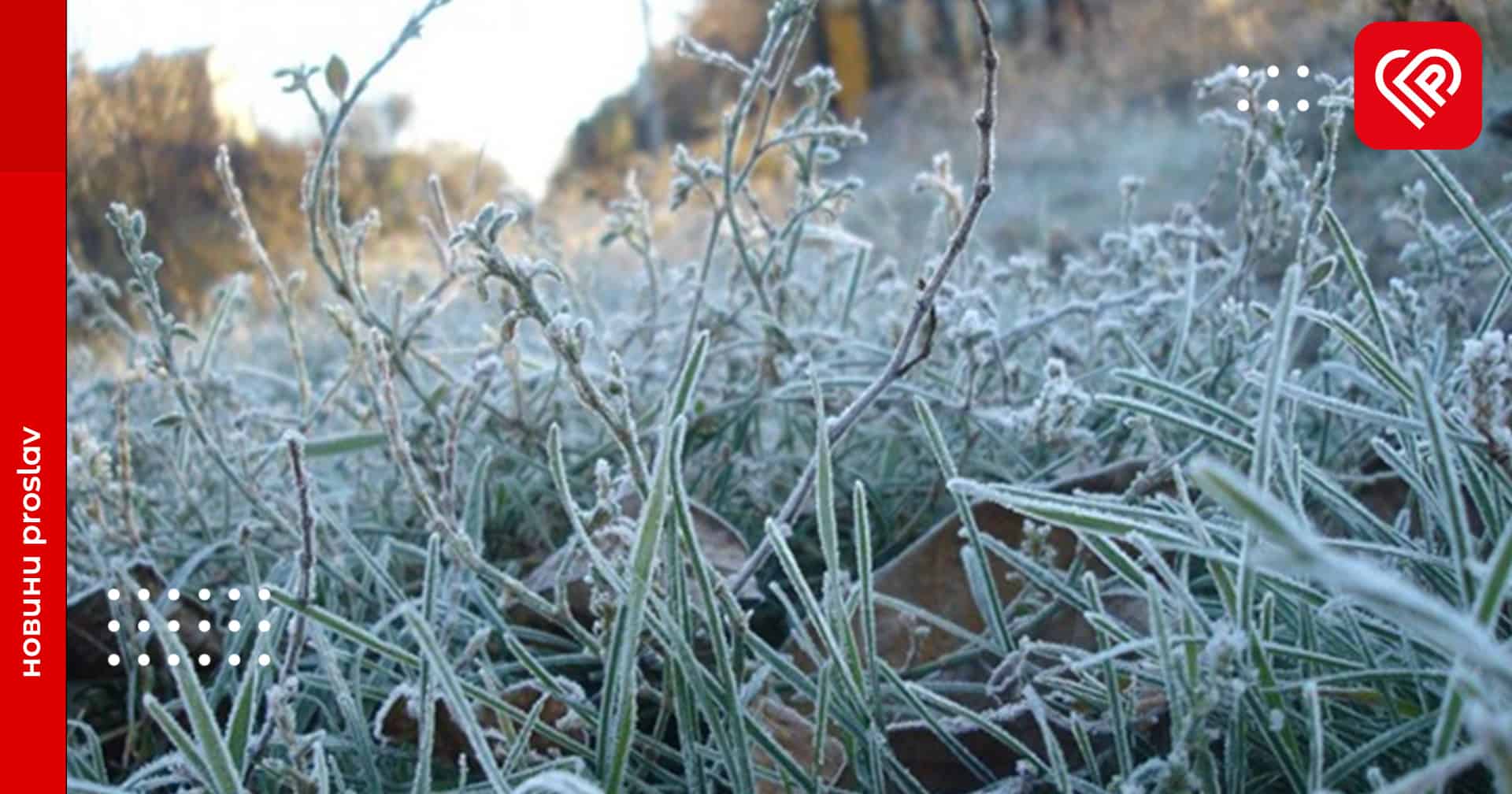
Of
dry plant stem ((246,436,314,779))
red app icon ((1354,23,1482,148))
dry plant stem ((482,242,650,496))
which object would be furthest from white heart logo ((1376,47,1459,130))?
dry plant stem ((246,436,314,779))

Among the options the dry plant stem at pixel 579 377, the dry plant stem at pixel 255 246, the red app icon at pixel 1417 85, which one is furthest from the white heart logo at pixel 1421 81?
the dry plant stem at pixel 255 246

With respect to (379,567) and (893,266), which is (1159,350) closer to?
(893,266)

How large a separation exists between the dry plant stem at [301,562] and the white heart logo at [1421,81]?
676 mm

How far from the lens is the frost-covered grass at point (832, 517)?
503 millimetres

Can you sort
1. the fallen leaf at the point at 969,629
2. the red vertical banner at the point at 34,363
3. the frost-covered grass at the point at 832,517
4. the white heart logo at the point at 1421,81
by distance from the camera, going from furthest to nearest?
the white heart logo at the point at 1421,81
the red vertical banner at the point at 34,363
the fallen leaf at the point at 969,629
the frost-covered grass at the point at 832,517

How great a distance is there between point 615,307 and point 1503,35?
1.83 meters

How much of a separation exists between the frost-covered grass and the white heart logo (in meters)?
0.07

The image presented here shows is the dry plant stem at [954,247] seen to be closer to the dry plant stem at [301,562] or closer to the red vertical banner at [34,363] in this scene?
the dry plant stem at [301,562]

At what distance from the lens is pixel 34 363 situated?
779 millimetres

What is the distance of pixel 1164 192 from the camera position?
3.16m

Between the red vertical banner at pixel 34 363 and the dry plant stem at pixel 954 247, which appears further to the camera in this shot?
the red vertical banner at pixel 34 363

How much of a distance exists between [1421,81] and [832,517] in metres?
0.66

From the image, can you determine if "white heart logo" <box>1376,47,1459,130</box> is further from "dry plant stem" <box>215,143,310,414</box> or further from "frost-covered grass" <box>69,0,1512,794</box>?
"dry plant stem" <box>215,143,310,414</box>

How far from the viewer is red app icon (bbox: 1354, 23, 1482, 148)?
0.84 metres
